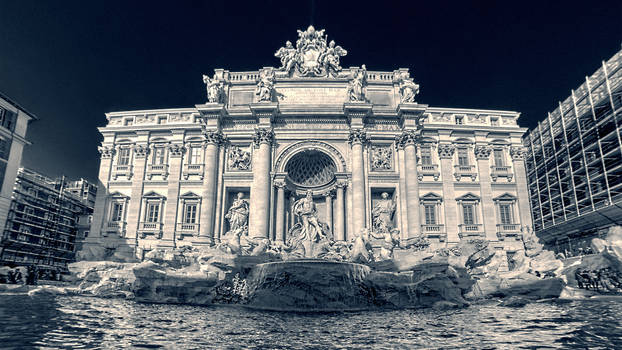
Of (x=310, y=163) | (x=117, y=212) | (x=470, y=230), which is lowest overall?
(x=470, y=230)

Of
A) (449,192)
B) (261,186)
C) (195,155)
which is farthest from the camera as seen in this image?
(195,155)

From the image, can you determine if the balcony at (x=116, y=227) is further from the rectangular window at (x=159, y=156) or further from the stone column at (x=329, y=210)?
the stone column at (x=329, y=210)

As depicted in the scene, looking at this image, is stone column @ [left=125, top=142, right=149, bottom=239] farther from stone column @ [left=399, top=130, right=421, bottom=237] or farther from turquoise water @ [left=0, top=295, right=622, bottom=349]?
stone column @ [left=399, top=130, right=421, bottom=237]

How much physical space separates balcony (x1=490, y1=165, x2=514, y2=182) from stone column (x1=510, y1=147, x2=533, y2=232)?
523mm

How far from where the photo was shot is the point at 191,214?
107 ft

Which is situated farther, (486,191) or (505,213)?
(486,191)

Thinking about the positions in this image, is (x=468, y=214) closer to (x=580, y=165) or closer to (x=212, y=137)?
(x=580, y=165)

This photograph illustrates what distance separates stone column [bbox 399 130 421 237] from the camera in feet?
98.7

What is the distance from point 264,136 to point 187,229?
34.4 feet

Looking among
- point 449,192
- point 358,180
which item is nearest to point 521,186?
point 449,192

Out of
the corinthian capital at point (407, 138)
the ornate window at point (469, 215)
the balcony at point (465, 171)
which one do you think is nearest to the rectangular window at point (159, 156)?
the corinthian capital at point (407, 138)

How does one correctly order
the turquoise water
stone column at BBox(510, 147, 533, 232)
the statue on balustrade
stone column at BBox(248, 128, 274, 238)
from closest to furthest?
1. the turquoise water
2. the statue on balustrade
3. stone column at BBox(248, 128, 274, 238)
4. stone column at BBox(510, 147, 533, 232)

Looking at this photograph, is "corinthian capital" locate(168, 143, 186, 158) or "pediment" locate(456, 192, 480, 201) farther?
"corinthian capital" locate(168, 143, 186, 158)

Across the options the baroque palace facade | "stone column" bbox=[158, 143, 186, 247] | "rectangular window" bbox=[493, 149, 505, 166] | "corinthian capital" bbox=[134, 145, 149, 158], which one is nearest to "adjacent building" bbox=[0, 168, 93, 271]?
"corinthian capital" bbox=[134, 145, 149, 158]
